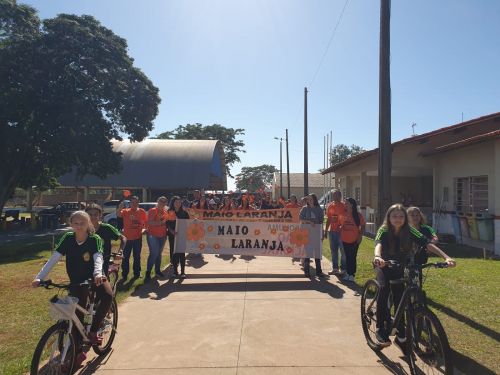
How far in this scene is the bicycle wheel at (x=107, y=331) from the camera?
490 centimetres

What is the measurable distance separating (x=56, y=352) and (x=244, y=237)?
648 cm

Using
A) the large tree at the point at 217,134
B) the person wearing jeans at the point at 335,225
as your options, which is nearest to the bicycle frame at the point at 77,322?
the person wearing jeans at the point at 335,225

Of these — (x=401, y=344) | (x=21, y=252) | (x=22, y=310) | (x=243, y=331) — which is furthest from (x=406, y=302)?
(x=21, y=252)

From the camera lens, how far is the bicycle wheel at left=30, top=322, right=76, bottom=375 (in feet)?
12.9

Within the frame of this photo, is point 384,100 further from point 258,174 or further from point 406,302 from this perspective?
point 258,174

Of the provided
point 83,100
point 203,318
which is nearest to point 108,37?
point 83,100

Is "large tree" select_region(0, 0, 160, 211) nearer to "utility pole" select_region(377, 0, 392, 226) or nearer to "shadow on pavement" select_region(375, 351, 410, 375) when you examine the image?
"utility pole" select_region(377, 0, 392, 226)

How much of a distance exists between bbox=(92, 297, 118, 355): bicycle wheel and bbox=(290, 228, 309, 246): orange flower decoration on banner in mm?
5431

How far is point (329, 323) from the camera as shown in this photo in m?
6.16

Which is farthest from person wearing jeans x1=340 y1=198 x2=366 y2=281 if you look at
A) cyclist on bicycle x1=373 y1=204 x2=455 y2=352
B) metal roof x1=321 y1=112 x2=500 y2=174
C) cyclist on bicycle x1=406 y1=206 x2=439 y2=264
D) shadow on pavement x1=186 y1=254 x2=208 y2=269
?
metal roof x1=321 y1=112 x2=500 y2=174

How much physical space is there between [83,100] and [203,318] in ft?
66.5

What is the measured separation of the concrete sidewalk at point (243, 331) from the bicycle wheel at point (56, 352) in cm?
55

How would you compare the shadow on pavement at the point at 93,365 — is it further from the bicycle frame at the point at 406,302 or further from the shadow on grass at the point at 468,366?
the shadow on grass at the point at 468,366

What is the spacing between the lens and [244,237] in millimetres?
10344
